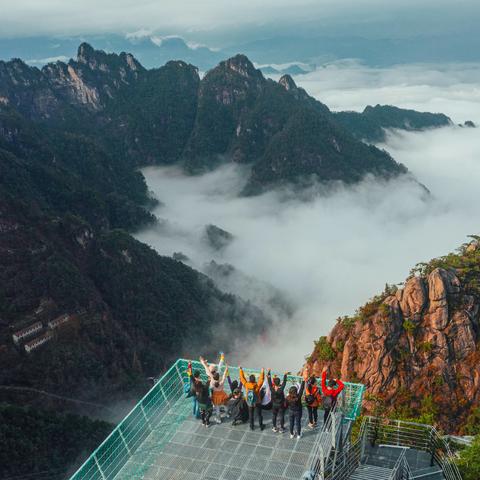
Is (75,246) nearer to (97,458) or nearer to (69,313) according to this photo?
(69,313)

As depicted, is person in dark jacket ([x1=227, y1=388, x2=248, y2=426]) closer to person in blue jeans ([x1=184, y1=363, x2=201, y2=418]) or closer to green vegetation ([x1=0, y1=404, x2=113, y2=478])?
person in blue jeans ([x1=184, y1=363, x2=201, y2=418])

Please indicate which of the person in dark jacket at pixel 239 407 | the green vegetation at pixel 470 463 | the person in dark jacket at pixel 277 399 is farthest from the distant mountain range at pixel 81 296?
the green vegetation at pixel 470 463

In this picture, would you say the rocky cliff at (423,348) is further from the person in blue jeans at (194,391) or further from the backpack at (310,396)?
the backpack at (310,396)

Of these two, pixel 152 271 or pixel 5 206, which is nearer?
pixel 5 206

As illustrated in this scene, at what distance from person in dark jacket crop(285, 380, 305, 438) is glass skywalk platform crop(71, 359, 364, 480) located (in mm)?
398

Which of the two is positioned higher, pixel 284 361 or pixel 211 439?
pixel 211 439

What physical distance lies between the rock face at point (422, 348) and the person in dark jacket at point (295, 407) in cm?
2121

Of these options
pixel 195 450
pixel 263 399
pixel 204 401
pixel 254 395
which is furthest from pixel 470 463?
pixel 195 450

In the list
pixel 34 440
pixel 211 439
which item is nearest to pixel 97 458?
pixel 211 439

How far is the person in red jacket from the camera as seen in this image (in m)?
20.8

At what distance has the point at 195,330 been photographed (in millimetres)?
→ 107062

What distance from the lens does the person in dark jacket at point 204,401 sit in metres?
21.6

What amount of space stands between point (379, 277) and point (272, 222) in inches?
1886

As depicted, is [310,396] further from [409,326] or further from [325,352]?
[325,352]
